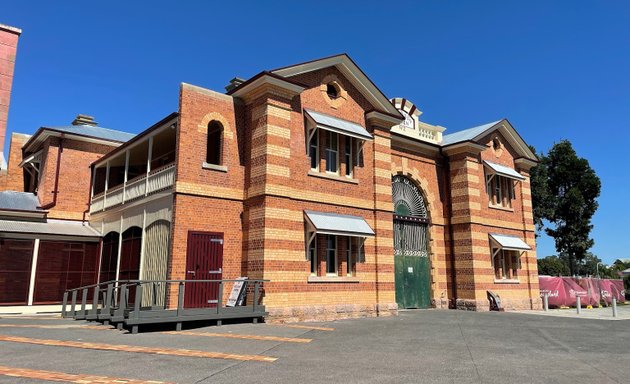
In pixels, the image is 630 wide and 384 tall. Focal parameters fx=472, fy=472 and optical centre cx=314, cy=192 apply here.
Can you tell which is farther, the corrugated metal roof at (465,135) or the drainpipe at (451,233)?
the corrugated metal roof at (465,135)

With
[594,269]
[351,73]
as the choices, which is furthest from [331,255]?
[594,269]

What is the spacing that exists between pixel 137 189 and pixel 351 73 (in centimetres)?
879

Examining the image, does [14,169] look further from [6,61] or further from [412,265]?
[412,265]

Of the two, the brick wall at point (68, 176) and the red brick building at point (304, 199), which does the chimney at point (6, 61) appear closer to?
the red brick building at point (304, 199)

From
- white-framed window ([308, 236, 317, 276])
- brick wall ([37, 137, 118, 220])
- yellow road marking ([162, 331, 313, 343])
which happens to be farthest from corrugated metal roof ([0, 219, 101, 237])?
yellow road marking ([162, 331, 313, 343])

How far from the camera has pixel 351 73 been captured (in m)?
17.2

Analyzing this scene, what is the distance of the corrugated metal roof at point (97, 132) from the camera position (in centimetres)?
2166

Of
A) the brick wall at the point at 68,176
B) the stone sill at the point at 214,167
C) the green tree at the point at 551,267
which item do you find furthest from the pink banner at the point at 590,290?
the green tree at the point at 551,267

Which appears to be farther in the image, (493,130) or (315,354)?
(493,130)

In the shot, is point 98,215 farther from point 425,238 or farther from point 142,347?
point 425,238

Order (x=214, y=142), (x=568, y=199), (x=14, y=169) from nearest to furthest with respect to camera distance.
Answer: (x=214, y=142) → (x=14, y=169) → (x=568, y=199)

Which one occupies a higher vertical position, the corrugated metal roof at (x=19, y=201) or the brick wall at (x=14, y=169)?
the brick wall at (x=14, y=169)

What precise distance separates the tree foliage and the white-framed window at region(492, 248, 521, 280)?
17341 millimetres

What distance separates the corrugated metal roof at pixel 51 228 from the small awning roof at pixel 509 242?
17247 millimetres
